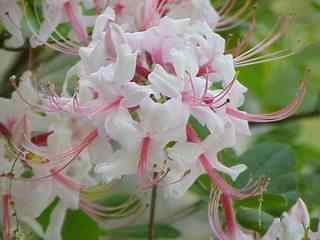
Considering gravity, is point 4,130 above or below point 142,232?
above

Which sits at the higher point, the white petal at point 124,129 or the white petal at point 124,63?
the white petal at point 124,63

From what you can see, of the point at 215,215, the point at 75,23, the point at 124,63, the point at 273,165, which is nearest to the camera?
the point at 124,63

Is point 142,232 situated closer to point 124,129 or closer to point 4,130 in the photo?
point 4,130

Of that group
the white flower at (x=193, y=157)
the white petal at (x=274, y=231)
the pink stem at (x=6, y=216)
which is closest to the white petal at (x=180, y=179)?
the white flower at (x=193, y=157)

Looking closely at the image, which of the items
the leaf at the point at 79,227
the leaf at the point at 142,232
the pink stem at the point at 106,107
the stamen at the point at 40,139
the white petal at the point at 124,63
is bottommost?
the leaf at the point at 142,232

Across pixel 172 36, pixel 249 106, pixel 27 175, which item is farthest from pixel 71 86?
pixel 249 106

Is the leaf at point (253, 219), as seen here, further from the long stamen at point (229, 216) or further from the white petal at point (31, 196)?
the white petal at point (31, 196)

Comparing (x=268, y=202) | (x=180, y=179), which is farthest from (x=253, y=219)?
(x=180, y=179)
